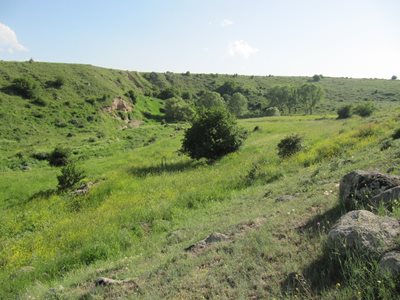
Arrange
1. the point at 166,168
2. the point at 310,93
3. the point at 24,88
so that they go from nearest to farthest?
the point at 166,168 < the point at 24,88 < the point at 310,93

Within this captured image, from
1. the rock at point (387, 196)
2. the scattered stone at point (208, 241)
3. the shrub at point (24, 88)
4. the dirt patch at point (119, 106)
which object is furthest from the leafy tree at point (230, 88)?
the rock at point (387, 196)

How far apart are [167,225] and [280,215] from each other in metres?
4.73

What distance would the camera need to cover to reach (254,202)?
1167 cm

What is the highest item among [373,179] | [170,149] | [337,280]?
[373,179]

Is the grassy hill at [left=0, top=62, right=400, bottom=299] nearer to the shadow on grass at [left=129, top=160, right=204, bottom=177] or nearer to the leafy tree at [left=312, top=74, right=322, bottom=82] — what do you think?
the shadow on grass at [left=129, top=160, right=204, bottom=177]

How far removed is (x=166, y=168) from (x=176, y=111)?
5793 centimetres

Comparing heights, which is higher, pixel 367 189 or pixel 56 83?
pixel 56 83

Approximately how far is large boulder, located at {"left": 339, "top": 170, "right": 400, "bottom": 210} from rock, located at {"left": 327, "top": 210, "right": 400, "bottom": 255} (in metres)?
1.34

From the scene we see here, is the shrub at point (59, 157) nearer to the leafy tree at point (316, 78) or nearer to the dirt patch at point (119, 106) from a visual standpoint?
the dirt patch at point (119, 106)

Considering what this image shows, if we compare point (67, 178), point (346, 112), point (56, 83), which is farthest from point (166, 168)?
point (56, 83)

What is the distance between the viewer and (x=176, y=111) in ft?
264

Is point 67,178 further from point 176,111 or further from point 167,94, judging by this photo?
point 167,94

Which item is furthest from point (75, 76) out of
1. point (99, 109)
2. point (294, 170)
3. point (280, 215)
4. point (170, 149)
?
point (280, 215)

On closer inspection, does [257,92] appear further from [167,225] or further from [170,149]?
[167,225]
